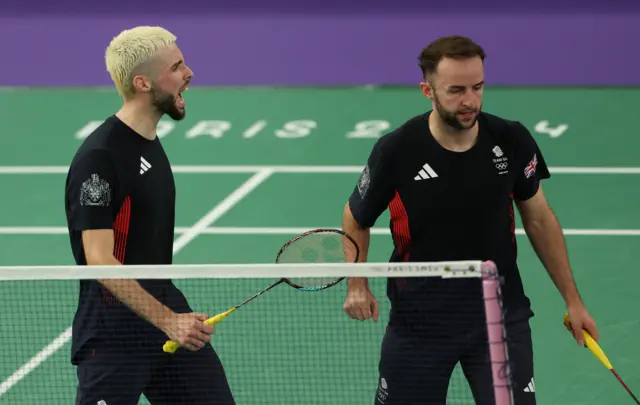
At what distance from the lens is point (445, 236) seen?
5625 millimetres

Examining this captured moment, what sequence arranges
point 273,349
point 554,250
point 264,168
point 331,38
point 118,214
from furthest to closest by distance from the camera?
point 331,38, point 264,168, point 273,349, point 554,250, point 118,214

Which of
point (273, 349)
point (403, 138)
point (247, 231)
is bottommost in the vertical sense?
point (273, 349)

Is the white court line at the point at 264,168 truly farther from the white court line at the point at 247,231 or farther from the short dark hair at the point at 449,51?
the short dark hair at the point at 449,51

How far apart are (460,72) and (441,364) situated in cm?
128

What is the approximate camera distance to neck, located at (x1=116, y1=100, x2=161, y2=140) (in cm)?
569

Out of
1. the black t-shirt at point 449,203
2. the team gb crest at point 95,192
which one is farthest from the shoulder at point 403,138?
the team gb crest at point 95,192

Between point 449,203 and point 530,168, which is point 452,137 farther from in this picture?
point 530,168

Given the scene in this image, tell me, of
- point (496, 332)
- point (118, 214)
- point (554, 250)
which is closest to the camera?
point (496, 332)

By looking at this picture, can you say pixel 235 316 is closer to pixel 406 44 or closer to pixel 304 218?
pixel 304 218

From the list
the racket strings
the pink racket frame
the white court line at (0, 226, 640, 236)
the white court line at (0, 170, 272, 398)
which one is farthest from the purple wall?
the pink racket frame

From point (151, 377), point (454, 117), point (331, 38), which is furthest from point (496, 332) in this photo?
point (331, 38)

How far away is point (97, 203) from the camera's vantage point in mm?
5383

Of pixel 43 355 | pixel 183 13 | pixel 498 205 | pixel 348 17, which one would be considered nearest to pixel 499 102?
pixel 348 17

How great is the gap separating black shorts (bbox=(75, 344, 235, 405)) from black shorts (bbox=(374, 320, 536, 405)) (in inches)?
30.1
